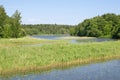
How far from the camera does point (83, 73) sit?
28.9 metres

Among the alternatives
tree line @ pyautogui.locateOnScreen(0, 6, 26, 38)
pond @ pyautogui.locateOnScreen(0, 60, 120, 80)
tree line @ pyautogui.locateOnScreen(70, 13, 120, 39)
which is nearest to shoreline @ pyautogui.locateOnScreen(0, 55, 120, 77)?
pond @ pyautogui.locateOnScreen(0, 60, 120, 80)

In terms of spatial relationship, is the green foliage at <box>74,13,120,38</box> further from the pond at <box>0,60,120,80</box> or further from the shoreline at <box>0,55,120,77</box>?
the pond at <box>0,60,120,80</box>

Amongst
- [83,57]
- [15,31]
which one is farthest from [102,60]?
[15,31]

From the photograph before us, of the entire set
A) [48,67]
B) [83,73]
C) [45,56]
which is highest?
[45,56]

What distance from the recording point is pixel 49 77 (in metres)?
26.8

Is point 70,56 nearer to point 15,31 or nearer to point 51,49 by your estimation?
point 51,49

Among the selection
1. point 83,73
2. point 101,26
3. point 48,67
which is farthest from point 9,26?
point 101,26

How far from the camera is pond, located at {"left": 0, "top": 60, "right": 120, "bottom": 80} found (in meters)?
26.3

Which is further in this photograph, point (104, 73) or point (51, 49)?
point (51, 49)

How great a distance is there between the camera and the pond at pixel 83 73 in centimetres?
2630

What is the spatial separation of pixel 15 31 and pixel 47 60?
62.8m

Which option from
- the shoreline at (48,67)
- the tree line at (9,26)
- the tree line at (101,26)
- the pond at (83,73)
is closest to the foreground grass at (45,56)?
the shoreline at (48,67)

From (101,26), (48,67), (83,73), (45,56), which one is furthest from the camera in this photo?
(101,26)

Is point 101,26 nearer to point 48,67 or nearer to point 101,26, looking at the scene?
point 101,26
